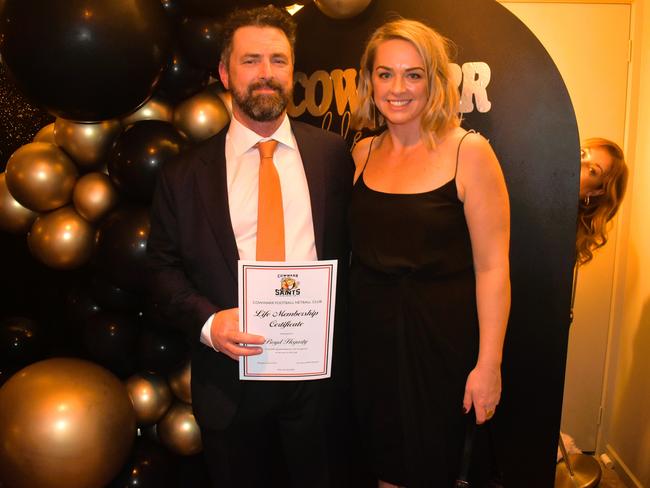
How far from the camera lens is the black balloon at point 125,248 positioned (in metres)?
1.95

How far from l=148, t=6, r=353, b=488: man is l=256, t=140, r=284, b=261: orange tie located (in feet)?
0.10

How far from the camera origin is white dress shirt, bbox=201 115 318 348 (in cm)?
164

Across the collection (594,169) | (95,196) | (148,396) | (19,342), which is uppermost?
(594,169)

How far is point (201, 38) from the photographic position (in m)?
1.98

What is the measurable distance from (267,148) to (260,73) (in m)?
0.24

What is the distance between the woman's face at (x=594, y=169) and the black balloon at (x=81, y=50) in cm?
190

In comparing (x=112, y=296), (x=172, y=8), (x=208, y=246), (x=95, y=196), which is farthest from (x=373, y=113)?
(x=112, y=296)

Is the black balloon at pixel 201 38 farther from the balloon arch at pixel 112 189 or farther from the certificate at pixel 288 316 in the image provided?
the certificate at pixel 288 316

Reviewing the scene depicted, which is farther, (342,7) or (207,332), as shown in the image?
(342,7)

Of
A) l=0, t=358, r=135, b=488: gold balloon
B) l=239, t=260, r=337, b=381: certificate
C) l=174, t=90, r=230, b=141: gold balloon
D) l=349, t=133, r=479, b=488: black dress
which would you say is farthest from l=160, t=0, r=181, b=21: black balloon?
l=0, t=358, r=135, b=488: gold balloon

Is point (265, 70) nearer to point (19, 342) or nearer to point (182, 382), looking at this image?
point (182, 382)

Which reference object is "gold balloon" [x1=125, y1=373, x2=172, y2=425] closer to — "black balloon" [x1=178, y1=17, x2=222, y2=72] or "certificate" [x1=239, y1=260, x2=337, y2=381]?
"certificate" [x1=239, y1=260, x2=337, y2=381]

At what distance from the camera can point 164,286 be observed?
1.67 metres

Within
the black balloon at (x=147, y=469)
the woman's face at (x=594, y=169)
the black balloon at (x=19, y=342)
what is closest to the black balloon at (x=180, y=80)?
the black balloon at (x=19, y=342)
